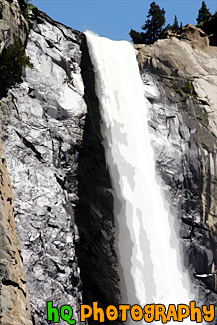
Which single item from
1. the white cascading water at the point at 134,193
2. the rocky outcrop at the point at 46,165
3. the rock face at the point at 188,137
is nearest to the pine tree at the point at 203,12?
the rock face at the point at 188,137

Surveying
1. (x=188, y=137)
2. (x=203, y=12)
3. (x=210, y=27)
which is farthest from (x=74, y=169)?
(x=203, y=12)

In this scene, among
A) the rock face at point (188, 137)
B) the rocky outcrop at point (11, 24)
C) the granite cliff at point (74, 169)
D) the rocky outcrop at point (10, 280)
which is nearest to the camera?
the rocky outcrop at point (10, 280)

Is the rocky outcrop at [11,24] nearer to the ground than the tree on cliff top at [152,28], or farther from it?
nearer to the ground

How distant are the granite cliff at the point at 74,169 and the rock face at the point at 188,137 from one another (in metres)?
0.06

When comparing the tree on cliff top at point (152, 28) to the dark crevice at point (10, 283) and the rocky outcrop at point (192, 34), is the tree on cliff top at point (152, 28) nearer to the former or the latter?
the rocky outcrop at point (192, 34)

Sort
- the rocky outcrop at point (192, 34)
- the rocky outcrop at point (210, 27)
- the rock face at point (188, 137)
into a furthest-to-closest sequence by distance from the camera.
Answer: the rocky outcrop at point (210, 27)
the rocky outcrop at point (192, 34)
the rock face at point (188, 137)

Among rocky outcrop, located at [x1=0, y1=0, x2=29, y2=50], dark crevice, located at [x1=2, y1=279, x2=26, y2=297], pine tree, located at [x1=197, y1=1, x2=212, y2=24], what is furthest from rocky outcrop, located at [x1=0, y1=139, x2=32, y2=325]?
pine tree, located at [x1=197, y1=1, x2=212, y2=24]

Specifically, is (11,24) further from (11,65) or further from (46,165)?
(46,165)

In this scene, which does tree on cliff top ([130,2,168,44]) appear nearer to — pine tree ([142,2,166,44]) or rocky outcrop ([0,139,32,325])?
pine tree ([142,2,166,44])

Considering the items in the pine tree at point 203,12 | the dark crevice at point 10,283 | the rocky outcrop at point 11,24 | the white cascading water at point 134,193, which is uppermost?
the pine tree at point 203,12

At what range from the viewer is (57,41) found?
25.9 meters

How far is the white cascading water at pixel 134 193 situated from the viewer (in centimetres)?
2023

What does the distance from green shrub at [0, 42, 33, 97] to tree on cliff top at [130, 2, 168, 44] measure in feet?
67.6

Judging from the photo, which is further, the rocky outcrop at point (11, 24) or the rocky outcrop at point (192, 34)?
the rocky outcrop at point (192, 34)
